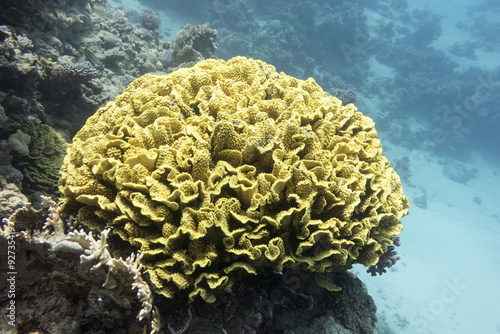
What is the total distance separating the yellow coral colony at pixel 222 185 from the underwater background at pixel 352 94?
2.76 feet

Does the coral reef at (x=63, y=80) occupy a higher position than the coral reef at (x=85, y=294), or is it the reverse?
the coral reef at (x=63, y=80)

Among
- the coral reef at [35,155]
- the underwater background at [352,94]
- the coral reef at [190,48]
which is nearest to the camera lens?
the coral reef at [35,155]

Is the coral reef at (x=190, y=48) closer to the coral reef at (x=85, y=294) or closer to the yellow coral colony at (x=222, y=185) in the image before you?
the yellow coral colony at (x=222, y=185)

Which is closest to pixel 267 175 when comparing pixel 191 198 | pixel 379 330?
pixel 191 198

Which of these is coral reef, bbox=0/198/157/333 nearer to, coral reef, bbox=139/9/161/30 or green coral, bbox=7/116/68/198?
green coral, bbox=7/116/68/198

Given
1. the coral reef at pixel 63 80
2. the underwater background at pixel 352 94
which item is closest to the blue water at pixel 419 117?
the underwater background at pixel 352 94

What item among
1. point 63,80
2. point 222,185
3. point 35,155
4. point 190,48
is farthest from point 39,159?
point 190,48

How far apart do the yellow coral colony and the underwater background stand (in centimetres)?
84

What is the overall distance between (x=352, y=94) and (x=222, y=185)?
12316 mm

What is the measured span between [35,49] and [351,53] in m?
26.5

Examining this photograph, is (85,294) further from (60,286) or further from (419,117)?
(419,117)

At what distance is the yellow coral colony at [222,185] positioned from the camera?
8.13 ft

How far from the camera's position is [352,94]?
12.7 meters

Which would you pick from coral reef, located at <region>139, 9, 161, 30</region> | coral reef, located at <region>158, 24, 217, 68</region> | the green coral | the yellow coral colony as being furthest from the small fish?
coral reef, located at <region>139, 9, 161, 30</region>
